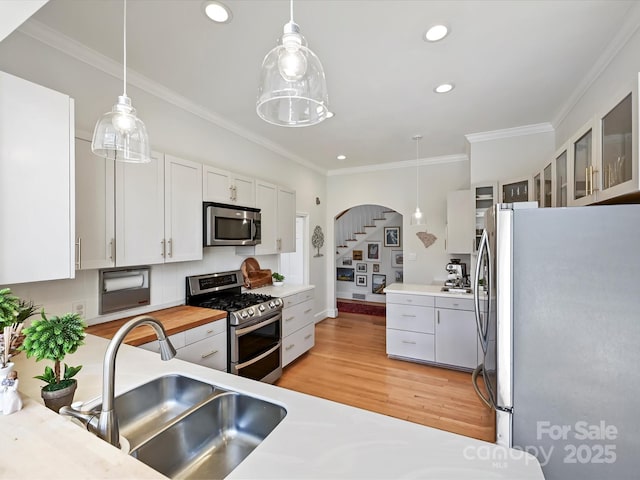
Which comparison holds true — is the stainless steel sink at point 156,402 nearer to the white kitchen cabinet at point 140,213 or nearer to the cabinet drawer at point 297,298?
the white kitchen cabinet at point 140,213

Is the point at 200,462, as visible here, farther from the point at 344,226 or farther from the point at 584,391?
the point at 344,226

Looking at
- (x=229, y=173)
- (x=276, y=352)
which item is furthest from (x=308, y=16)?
(x=276, y=352)

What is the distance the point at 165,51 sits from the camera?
204 centimetres

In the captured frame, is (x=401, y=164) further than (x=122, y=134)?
Yes

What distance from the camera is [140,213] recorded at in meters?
2.16

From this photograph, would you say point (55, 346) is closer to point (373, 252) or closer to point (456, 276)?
point (456, 276)

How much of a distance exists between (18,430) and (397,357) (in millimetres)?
3557

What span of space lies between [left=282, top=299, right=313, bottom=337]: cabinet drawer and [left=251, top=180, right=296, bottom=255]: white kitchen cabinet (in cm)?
74

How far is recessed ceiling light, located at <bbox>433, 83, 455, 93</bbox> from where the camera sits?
98.3 inches

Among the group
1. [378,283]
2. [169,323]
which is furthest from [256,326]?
[378,283]

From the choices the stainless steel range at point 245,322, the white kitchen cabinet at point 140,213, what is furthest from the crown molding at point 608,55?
the stainless steel range at point 245,322

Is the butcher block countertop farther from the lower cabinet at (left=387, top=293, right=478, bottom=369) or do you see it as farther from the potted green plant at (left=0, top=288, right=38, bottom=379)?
the lower cabinet at (left=387, top=293, right=478, bottom=369)

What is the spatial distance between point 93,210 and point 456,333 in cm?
360

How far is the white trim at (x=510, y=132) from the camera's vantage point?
10.9 ft
